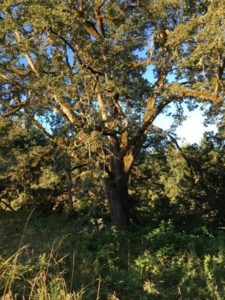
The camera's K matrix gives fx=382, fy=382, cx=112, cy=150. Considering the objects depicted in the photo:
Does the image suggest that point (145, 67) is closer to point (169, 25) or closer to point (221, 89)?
point (169, 25)

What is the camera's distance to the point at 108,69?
34.5 feet

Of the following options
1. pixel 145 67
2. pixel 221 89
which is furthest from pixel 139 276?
pixel 145 67

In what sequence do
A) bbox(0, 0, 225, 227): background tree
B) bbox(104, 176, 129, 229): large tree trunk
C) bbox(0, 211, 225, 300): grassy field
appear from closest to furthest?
bbox(0, 211, 225, 300): grassy field → bbox(0, 0, 225, 227): background tree → bbox(104, 176, 129, 229): large tree trunk

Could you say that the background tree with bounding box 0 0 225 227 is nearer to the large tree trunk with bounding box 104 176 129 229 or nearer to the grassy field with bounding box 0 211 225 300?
the large tree trunk with bounding box 104 176 129 229

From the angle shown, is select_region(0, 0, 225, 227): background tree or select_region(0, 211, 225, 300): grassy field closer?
select_region(0, 211, 225, 300): grassy field

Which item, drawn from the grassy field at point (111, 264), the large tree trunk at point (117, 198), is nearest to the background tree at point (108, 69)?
the large tree trunk at point (117, 198)

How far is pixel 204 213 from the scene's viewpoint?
15.1 m

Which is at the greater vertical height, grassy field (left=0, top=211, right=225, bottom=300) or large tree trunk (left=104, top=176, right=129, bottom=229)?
large tree trunk (left=104, top=176, right=129, bottom=229)

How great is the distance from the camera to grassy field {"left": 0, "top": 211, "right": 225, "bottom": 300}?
521 centimetres

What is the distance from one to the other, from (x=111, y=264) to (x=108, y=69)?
17.3 ft

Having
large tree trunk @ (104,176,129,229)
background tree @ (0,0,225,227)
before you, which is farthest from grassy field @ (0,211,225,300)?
background tree @ (0,0,225,227)

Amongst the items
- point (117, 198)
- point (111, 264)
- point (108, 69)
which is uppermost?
point (108, 69)

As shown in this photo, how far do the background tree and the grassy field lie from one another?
2.36 metres

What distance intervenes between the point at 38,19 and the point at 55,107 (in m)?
3.44
